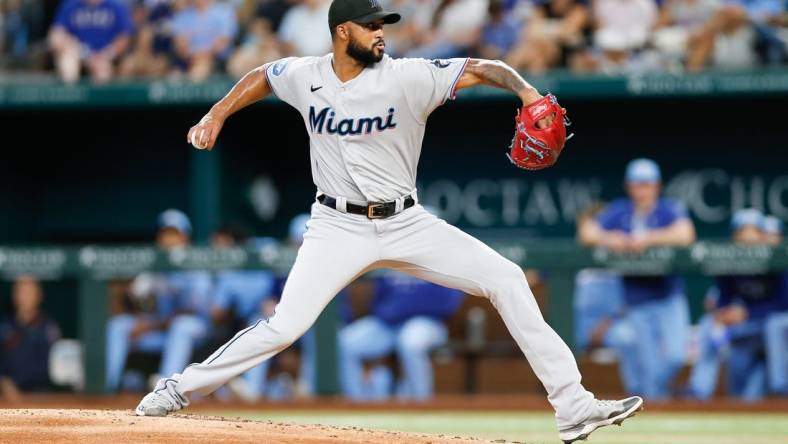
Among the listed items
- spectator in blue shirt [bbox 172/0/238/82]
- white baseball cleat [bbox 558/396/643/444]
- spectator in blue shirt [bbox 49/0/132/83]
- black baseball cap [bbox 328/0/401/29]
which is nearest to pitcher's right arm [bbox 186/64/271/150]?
black baseball cap [bbox 328/0/401/29]

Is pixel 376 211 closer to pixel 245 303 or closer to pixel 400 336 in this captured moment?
pixel 400 336

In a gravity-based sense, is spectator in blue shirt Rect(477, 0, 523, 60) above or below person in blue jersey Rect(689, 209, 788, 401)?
above

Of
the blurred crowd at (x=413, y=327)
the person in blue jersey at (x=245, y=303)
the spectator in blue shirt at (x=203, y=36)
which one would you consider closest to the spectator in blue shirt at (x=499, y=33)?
the blurred crowd at (x=413, y=327)

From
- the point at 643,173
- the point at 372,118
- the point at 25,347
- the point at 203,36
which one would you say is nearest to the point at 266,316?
the point at 25,347

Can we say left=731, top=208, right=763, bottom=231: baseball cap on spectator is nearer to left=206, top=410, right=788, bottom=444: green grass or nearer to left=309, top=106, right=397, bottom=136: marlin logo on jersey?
left=206, top=410, right=788, bottom=444: green grass

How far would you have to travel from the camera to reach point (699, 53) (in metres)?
11.3

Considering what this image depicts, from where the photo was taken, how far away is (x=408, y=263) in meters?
5.25

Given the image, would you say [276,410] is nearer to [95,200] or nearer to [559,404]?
[559,404]

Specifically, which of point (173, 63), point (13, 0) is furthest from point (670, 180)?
point (13, 0)

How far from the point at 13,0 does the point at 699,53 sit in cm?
689

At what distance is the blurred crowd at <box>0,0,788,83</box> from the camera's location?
447 inches

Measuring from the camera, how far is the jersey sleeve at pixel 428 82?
518 centimetres

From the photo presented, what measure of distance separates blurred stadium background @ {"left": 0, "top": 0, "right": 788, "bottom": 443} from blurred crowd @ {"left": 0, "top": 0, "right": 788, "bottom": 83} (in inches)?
0.9

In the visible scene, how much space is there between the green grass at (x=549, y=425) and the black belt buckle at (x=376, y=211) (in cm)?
211
